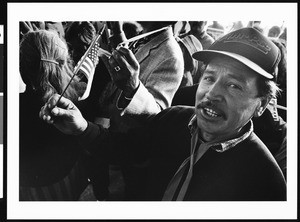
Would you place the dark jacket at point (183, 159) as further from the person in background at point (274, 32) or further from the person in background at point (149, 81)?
the person in background at point (274, 32)

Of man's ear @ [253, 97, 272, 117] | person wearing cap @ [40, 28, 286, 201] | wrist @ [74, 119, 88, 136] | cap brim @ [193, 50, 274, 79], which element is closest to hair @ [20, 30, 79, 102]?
person wearing cap @ [40, 28, 286, 201]

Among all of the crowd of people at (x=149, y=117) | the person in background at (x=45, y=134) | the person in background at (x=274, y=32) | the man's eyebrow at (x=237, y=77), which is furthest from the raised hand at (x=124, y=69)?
the person in background at (x=274, y=32)

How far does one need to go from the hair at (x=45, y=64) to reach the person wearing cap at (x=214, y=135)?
0.11 m

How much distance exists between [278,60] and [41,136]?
1.79 meters

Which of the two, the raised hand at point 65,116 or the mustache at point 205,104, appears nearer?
the mustache at point 205,104

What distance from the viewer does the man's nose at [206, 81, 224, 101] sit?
288cm

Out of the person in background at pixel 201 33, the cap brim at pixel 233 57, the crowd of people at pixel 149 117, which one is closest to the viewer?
the cap brim at pixel 233 57

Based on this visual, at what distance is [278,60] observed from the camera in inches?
115

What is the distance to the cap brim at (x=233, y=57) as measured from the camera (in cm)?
282

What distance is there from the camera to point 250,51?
9.39 ft

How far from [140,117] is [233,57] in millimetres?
781

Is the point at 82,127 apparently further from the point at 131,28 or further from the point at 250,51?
the point at 250,51

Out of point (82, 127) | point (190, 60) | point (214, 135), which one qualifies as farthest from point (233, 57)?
point (82, 127)

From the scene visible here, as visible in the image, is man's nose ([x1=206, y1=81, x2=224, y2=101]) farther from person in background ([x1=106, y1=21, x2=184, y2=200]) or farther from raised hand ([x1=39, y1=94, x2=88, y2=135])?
raised hand ([x1=39, y1=94, x2=88, y2=135])
